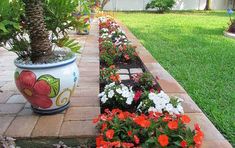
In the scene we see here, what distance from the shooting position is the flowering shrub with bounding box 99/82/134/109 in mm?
2838

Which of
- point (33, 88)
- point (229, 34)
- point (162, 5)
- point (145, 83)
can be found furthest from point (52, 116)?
point (162, 5)

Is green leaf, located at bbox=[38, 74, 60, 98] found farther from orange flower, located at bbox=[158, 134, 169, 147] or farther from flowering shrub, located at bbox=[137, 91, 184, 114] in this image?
orange flower, located at bbox=[158, 134, 169, 147]

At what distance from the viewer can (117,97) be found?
9.36 feet

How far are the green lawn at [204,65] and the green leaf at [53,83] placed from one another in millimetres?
1364

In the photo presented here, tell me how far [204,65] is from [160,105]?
2501mm

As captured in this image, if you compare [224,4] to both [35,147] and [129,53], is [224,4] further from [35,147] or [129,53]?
[35,147]

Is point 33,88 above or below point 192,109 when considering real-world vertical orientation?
above

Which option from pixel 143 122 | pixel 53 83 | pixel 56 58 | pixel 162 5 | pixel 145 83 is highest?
pixel 162 5

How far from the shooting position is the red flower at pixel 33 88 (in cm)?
255

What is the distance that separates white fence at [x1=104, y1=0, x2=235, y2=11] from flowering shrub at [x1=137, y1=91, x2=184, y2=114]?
14.8 meters

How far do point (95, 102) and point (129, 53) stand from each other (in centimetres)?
190

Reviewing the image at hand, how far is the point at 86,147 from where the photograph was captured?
7.66 ft

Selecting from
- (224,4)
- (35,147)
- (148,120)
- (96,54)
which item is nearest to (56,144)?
(35,147)

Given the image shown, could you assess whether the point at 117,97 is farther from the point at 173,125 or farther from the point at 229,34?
the point at 229,34
